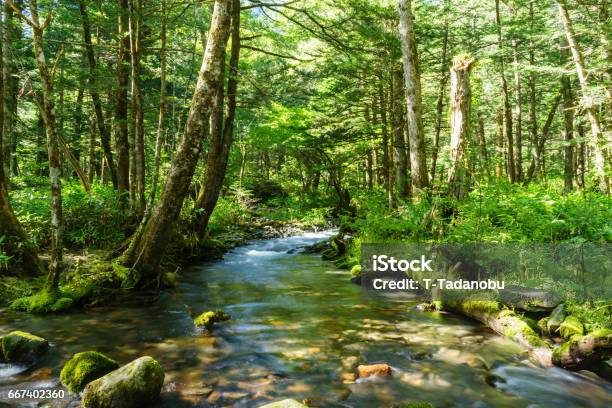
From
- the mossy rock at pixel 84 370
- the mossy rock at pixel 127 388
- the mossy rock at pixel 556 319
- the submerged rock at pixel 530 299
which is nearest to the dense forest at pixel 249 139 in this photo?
the mossy rock at pixel 556 319

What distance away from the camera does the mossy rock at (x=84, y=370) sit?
4383 mm

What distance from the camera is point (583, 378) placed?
4.78 metres

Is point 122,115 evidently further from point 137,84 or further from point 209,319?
point 209,319

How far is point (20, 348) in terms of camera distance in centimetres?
508

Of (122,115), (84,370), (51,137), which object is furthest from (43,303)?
(122,115)

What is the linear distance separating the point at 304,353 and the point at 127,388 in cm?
234

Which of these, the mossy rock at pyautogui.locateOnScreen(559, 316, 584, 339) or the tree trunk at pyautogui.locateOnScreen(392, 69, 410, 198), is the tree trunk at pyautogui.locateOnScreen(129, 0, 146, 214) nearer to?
the tree trunk at pyautogui.locateOnScreen(392, 69, 410, 198)

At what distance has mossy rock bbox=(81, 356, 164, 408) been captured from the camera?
3.98 m

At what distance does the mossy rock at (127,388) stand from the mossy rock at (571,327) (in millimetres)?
4973

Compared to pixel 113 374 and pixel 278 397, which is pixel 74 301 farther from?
pixel 278 397

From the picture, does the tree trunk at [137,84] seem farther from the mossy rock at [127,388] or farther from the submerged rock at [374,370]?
the submerged rock at [374,370]

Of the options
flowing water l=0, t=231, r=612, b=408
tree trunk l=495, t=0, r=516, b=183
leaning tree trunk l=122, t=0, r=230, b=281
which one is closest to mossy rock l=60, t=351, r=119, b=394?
flowing water l=0, t=231, r=612, b=408

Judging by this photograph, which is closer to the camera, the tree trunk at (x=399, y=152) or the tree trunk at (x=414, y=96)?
the tree trunk at (x=414, y=96)

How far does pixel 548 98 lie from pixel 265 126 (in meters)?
18.1
